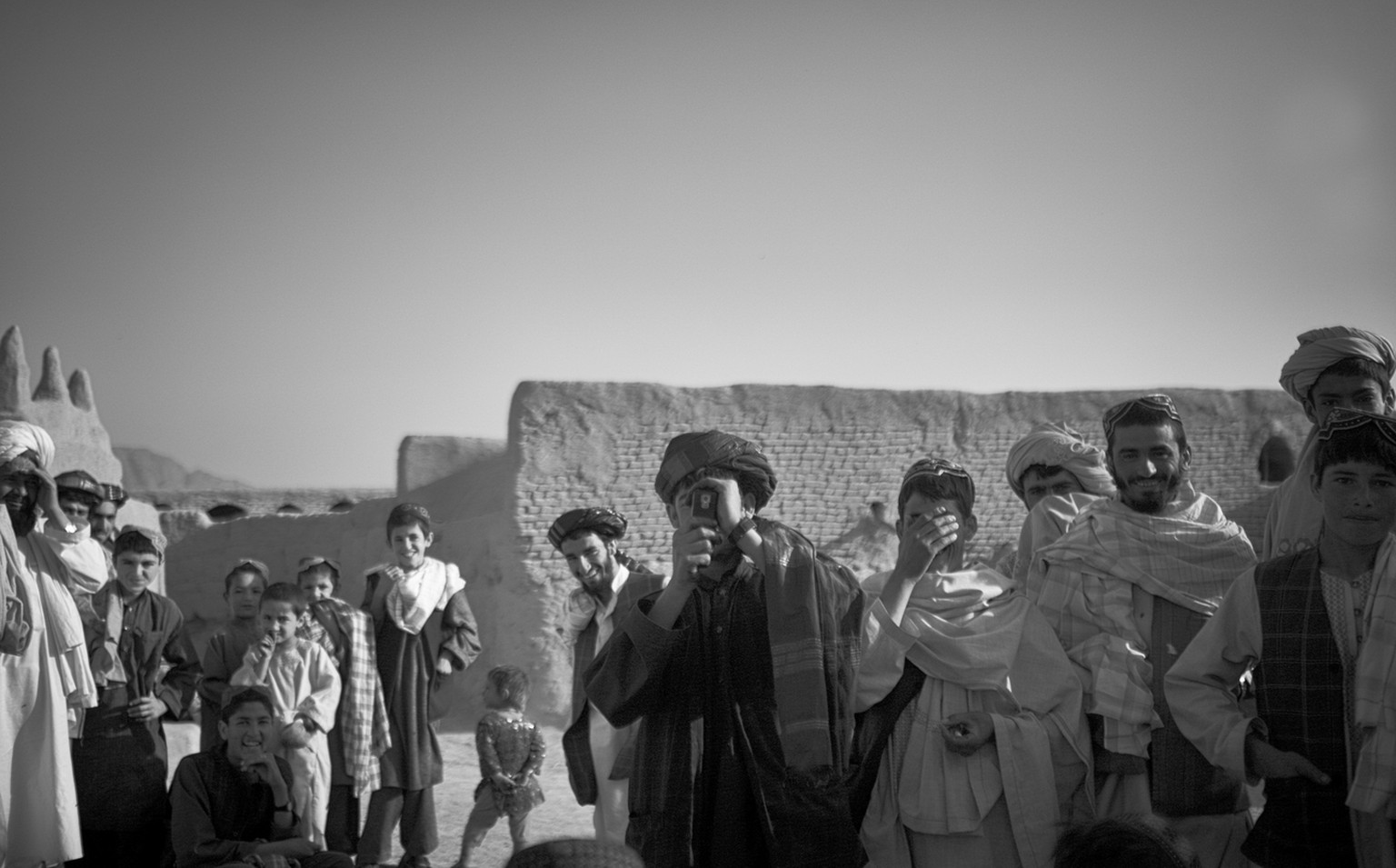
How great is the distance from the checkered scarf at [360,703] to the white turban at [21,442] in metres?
1.44

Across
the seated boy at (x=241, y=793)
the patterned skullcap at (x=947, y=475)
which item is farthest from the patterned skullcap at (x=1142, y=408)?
the seated boy at (x=241, y=793)

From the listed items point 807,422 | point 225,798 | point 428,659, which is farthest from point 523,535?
point 225,798

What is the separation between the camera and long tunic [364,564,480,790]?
6.21m

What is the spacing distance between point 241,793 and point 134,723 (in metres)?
1.22

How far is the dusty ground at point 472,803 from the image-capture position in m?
6.82

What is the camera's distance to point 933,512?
3.45 metres

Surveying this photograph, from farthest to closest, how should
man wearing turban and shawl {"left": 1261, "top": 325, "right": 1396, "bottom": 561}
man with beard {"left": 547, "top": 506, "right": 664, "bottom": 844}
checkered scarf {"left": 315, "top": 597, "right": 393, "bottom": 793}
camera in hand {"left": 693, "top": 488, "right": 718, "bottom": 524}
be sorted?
checkered scarf {"left": 315, "top": 597, "right": 393, "bottom": 793} < man with beard {"left": 547, "top": 506, "right": 664, "bottom": 844} < man wearing turban and shawl {"left": 1261, "top": 325, "right": 1396, "bottom": 561} < camera in hand {"left": 693, "top": 488, "right": 718, "bottom": 524}

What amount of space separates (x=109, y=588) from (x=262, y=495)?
2521 cm

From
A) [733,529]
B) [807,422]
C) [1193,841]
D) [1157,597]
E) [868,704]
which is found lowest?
[1193,841]

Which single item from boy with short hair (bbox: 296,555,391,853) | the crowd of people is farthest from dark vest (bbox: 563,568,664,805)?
boy with short hair (bbox: 296,555,391,853)

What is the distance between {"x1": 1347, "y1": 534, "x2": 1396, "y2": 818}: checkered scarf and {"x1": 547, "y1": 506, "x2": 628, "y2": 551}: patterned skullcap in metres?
2.90

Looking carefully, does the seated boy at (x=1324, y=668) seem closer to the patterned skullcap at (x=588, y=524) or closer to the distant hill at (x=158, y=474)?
the patterned skullcap at (x=588, y=524)

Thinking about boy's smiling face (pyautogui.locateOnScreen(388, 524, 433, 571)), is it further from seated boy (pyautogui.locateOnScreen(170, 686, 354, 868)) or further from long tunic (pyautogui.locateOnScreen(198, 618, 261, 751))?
seated boy (pyautogui.locateOnScreen(170, 686, 354, 868))

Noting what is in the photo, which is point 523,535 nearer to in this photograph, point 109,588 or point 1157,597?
point 109,588
